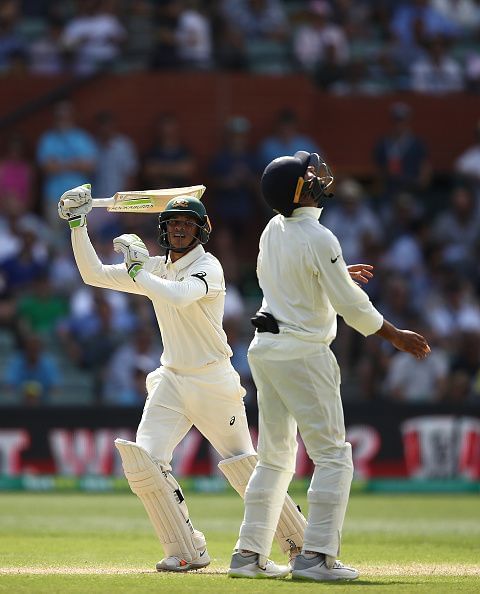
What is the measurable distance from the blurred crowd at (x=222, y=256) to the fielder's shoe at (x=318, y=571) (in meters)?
7.81

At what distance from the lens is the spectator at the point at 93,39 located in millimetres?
17156

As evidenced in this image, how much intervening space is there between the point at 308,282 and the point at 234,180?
9759 mm

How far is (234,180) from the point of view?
16.6 meters

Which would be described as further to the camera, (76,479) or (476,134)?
(476,134)

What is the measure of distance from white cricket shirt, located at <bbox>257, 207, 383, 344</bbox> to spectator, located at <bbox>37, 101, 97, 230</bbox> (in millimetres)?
9193

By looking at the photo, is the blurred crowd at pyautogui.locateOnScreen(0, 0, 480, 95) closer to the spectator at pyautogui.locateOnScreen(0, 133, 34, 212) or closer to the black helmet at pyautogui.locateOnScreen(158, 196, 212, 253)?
the spectator at pyautogui.locateOnScreen(0, 133, 34, 212)

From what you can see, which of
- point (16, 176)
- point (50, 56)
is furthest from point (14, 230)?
point (50, 56)

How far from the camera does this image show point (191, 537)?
24.3ft

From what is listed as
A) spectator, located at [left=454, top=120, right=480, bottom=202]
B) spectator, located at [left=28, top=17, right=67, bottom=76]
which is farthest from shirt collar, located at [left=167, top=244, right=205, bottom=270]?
spectator, located at [left=454, top=120, right=480, bottom=202]

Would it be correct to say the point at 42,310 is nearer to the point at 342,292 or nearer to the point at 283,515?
the point at 283,515

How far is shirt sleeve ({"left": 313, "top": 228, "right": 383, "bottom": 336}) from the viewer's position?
6742 mm

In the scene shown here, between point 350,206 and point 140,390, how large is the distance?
3.62m

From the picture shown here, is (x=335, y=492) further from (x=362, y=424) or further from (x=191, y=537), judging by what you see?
(x=362, y=424)

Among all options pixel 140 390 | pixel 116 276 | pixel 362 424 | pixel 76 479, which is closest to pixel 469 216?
pixel 362 424
